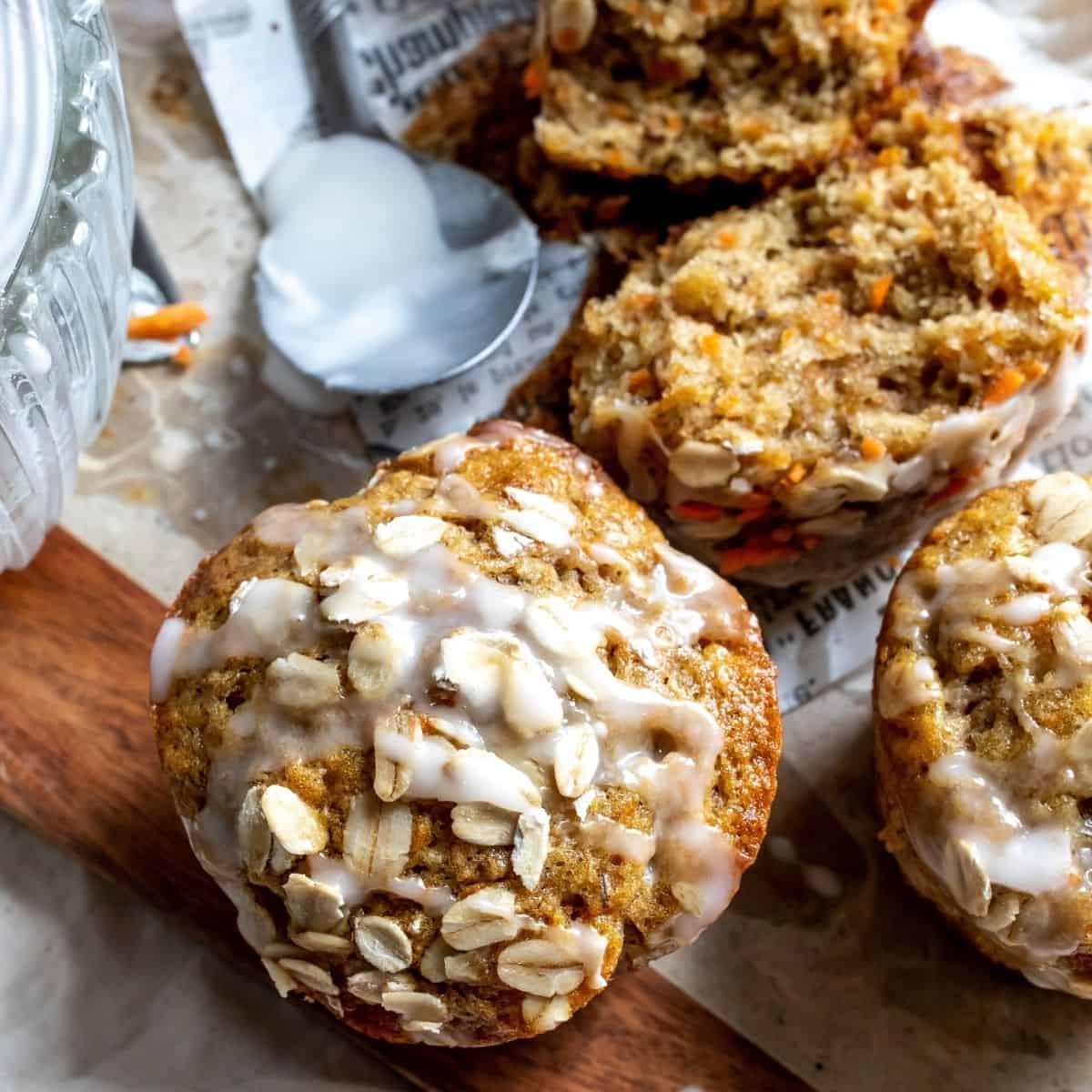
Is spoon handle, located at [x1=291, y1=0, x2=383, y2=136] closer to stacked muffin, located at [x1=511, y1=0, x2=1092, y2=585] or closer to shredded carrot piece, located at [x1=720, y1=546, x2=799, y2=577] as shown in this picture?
stacked muffin, located at [x1=511, y1=0, x2=1092, y2=585]

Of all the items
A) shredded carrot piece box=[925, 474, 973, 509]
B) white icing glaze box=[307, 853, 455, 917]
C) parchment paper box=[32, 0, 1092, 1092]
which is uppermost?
white icing glaze box=[307, 853, 455, 917]

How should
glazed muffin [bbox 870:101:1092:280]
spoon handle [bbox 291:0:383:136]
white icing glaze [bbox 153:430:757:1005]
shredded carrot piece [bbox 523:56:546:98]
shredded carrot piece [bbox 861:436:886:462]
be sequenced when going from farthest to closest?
spoon handle [bbox 291:0:383:136], shredded carrot piece [bbox 523:56:546:98], glazed muffin [bbox 870:101:1092:280], shredded carrot piece [bbox 861:436:886:462], white icing glaze [bbox 153:430:757:1005]

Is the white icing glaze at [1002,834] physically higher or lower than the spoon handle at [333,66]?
lower

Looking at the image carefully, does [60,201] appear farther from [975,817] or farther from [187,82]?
[975,817]

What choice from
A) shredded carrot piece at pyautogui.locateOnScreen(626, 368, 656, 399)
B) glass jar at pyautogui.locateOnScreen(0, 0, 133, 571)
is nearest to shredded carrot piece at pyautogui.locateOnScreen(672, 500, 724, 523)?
shredded carrot piece at pyautogui.locateOnScreen(626, 368, 656, 399)

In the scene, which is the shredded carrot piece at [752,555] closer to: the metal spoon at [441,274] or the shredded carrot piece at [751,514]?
the shredded carrot piece at [751,514]

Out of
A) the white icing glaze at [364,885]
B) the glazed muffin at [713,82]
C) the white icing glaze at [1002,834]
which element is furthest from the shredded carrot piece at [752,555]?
the white icing glaze at [364,885]

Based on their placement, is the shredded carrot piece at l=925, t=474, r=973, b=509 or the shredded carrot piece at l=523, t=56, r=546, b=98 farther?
the shredded carrot piece at l=523, t=56, r=546, b=98
